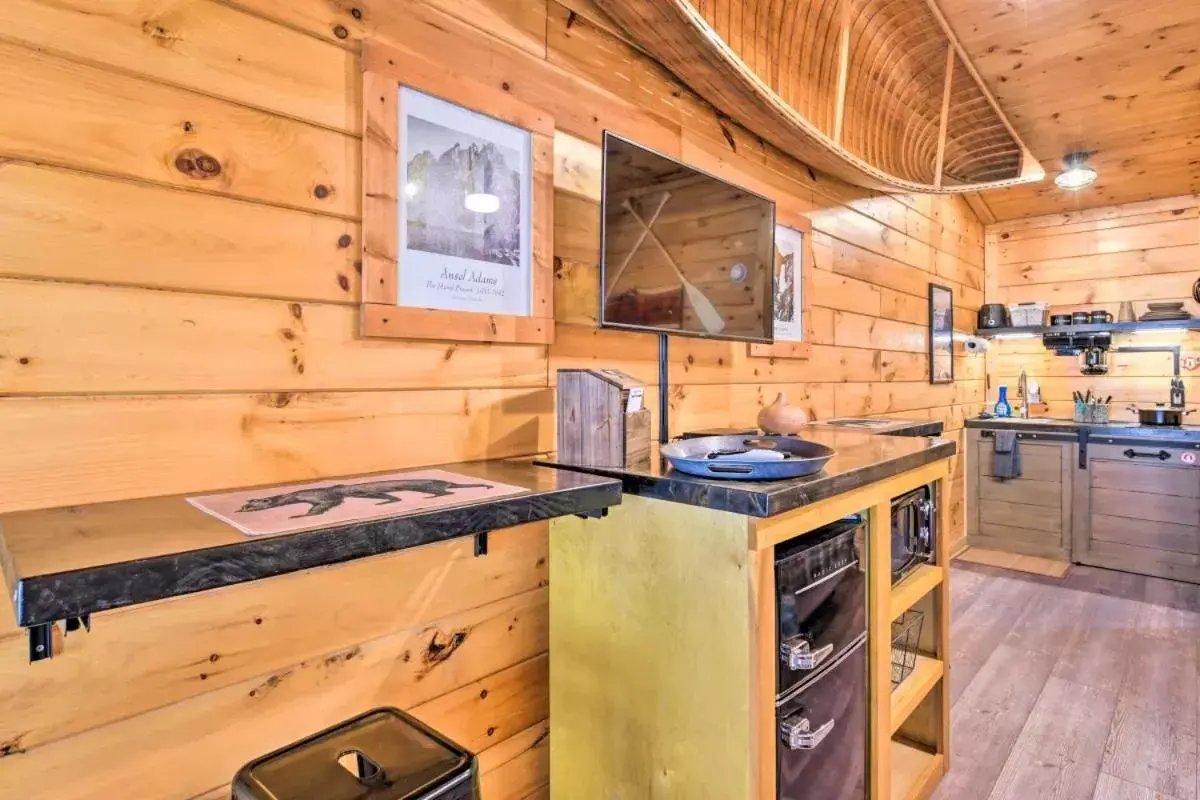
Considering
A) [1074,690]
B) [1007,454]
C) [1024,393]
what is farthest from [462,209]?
[1024,393]

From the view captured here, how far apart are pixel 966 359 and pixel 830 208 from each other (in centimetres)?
238

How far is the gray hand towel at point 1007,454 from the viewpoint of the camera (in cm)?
433

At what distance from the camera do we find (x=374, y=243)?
1.29 meters

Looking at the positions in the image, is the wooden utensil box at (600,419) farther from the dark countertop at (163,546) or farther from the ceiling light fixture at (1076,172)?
the ceiling light fixture at (1076,172)

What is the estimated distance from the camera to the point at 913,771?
193 centimetres

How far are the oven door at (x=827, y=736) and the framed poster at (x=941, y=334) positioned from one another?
2.97 metres

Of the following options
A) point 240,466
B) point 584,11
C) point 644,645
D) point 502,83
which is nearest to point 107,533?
point 240,466

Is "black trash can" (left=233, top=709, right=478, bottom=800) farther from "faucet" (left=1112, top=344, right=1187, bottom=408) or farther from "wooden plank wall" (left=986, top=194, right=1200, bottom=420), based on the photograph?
"wooden plank wall" (left=986, top=194, right=1200, bottom=420)

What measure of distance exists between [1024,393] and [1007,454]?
747 mm

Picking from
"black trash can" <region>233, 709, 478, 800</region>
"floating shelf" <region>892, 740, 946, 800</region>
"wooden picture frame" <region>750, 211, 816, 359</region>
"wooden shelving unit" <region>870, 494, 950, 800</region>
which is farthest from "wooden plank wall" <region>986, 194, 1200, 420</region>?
"black trash can" <region>233, 709, 478, 800</region>

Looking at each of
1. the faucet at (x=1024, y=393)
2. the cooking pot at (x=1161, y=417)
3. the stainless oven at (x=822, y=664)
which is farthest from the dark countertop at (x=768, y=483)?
the faucet at (x=1024, y=393)

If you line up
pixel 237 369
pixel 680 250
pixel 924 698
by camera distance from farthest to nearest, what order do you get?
pixel 924 698 → pixel 680 250 → pixel 237 369

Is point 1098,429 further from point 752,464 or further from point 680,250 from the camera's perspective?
point 752,464

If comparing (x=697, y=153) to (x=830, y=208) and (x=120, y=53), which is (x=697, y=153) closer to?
(x=830, y=208)
